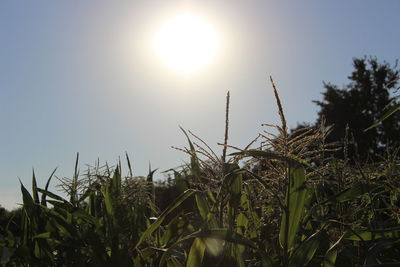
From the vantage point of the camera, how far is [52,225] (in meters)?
2.19

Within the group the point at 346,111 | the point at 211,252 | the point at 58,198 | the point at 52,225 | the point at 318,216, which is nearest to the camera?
the point at 211,252

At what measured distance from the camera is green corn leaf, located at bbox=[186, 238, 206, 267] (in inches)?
60.1

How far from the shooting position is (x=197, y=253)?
1.54 m

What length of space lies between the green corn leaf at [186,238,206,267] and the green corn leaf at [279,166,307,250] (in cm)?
31

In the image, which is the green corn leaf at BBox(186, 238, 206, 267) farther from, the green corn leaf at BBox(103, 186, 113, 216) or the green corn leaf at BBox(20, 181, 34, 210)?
the green corn leaf at BBox(20, 181, 34, 210)

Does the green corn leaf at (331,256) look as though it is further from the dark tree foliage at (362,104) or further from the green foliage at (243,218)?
the dark tree foliage at (362,104)

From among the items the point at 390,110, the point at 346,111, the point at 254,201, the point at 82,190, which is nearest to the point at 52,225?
the point at 82,190

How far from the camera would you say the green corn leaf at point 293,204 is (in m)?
1.34

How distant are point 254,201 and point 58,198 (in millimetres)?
1284

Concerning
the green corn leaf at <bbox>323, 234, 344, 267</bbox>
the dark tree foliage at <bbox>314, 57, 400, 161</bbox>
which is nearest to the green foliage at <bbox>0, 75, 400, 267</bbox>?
the green corn leaf at <bbox>323, 234, 344, 267</bbox>

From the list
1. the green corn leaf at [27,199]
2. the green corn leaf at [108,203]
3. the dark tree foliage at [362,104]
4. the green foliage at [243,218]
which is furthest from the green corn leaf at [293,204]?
the dark tree foliage at [362,104]

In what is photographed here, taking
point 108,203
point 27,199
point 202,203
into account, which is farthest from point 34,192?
point 202,203

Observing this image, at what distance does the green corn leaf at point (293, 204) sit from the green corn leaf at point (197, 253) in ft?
1.02

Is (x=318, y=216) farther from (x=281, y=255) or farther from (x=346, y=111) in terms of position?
(x=346, y=111)
